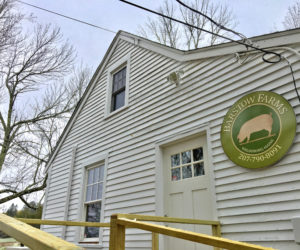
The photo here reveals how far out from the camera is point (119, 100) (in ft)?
21.0

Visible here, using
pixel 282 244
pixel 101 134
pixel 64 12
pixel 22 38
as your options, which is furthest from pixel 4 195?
pixel 282 244

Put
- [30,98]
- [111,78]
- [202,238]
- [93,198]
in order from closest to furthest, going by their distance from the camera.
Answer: [202,238]
[93,198]
[111,78]
[30,98]

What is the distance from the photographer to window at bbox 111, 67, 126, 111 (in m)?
6.35

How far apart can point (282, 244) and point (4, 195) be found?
1613 cm

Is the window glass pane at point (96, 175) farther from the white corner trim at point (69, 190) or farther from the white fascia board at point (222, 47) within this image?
the white fascia board at point (222, 47)

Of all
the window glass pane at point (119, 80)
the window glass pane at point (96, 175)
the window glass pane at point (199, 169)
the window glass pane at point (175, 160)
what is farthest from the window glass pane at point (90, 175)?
the window glass pane at point (199, 169)

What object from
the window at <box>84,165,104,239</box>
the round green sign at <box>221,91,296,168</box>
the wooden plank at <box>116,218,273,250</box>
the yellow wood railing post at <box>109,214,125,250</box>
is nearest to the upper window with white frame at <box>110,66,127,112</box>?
the window at <box>84,165,104,239</box>

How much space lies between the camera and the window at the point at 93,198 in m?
5.63

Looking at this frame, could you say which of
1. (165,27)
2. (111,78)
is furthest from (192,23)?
(111,78)

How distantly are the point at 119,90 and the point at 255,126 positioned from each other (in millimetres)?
3908

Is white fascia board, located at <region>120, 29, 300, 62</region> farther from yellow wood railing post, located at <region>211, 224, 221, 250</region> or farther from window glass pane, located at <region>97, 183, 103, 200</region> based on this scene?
window glass pane, located at <region>97, 183, 103, 200</region>

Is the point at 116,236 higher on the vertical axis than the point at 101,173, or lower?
lower

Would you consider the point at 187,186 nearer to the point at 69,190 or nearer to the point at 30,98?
the point at 69,190

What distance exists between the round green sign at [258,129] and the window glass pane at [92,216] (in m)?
3.44
